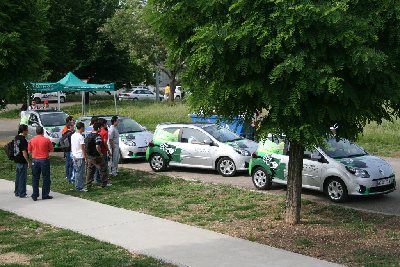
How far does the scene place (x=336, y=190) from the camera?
13.1 metres

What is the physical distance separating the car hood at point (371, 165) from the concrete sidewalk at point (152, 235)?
4356 millimetres

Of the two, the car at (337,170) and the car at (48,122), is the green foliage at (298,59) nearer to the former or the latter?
the car at (337,170)

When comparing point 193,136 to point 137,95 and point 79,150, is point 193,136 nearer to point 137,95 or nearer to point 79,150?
point 79,150

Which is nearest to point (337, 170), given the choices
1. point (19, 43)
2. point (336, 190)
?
point (336, 190)

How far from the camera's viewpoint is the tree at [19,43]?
55.9 ft

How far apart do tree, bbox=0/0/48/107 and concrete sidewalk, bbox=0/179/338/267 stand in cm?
523

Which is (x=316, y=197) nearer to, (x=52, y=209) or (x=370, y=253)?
(x=370, y=253)

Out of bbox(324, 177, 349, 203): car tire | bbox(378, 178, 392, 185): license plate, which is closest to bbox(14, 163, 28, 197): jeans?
bbox(324, 177, 349, 203): car tire

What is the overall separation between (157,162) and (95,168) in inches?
138

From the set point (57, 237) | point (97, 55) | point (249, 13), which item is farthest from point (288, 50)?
point (97, 55)

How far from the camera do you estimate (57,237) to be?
1009 centimetres

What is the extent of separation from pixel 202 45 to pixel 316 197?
5.95 meters

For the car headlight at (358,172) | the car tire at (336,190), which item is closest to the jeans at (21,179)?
the car tire at (336,190)

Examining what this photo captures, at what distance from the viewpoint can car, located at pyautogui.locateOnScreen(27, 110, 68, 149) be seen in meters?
23.4
